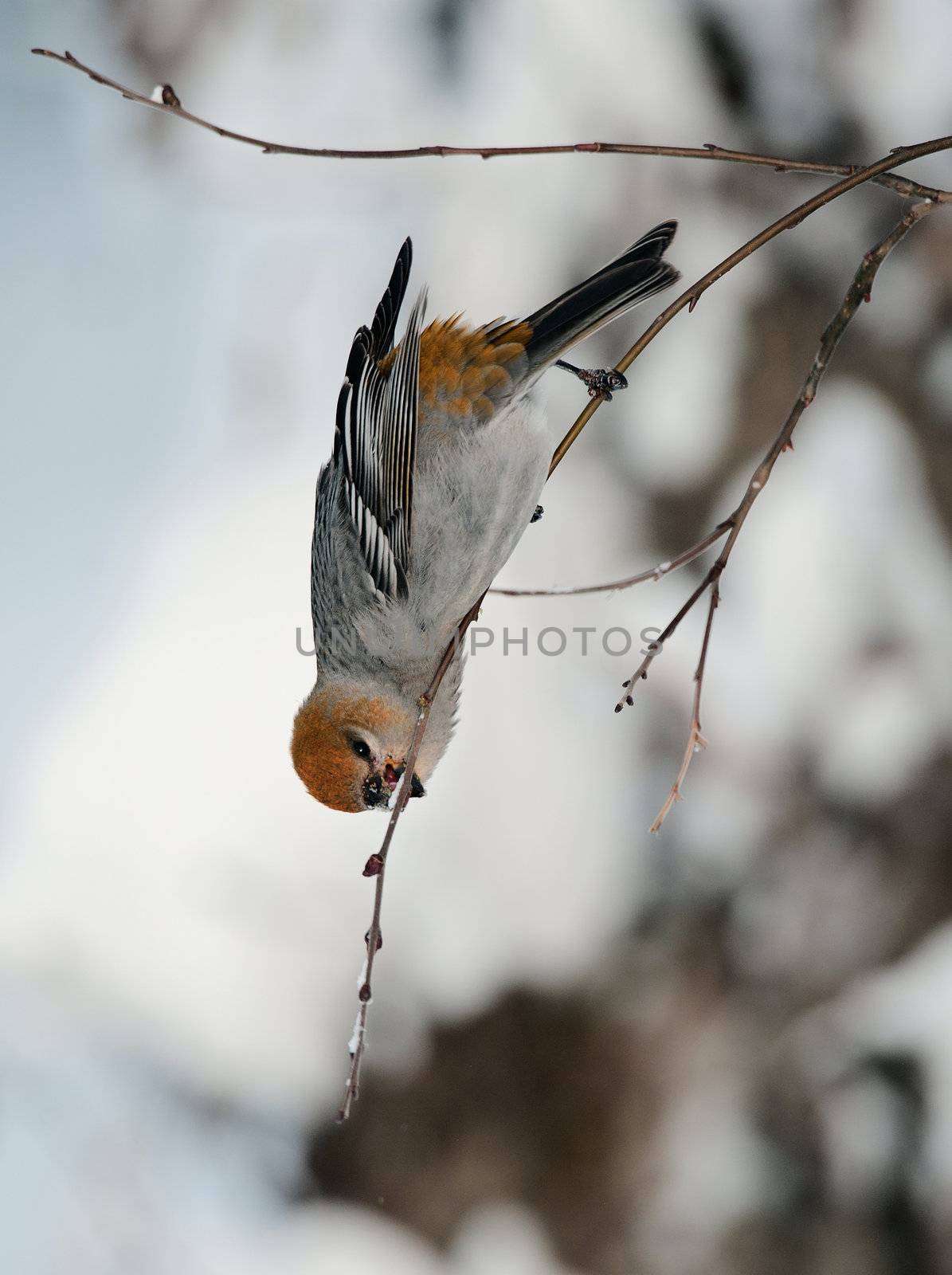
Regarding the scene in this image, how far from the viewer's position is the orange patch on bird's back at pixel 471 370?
1812 mm

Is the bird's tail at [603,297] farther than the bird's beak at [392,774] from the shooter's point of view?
No

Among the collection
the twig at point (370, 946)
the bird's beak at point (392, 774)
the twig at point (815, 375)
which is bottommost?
the twig at point (370, 946)

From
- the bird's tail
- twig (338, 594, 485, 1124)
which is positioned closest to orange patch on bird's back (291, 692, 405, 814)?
twig (338, 594, 485, 1124)

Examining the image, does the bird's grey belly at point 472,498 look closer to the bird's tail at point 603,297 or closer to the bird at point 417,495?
the bird at point 417,495

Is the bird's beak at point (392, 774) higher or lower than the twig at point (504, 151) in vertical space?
lower

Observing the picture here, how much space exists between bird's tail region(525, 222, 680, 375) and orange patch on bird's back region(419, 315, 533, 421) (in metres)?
0.04

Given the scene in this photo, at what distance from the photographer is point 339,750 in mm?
1998

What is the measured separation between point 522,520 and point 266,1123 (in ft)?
8.32

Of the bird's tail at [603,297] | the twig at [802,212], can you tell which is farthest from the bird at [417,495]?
the twig at [802,212]

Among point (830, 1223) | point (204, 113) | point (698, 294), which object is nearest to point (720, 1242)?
point (830, 1223)

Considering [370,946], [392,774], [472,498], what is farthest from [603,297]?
[370,946]

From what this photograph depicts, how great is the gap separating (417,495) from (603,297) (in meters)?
0.50

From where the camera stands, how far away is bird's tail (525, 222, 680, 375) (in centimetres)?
173

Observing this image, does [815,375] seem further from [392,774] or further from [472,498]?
[392,774]
